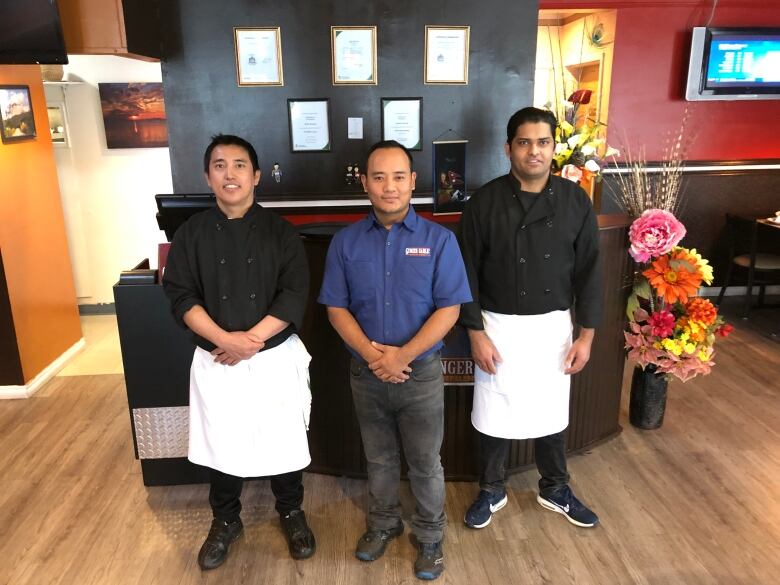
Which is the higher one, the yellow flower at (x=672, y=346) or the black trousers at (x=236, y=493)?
the yellow flower at (x=672, y=346)

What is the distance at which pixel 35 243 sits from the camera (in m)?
4.17

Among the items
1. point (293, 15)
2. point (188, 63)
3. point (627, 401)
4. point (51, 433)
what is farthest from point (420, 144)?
point (51, 433)

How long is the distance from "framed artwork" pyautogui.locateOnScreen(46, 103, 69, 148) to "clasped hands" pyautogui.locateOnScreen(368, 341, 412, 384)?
14.5 feet

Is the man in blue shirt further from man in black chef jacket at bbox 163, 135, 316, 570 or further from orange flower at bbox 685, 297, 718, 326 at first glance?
orange flower at bbox 685, 297, 718, 326

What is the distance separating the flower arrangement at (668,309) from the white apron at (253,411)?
1.65 metres

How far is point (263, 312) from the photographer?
2.17 m

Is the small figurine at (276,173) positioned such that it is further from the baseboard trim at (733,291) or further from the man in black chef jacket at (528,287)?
the baseboard trim at (733,291)

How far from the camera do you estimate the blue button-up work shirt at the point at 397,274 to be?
2049 millimetres

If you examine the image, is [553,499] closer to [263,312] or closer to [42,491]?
[263,312]

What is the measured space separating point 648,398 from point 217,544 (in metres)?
2.31

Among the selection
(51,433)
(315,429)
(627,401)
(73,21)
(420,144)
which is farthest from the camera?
(420,144)

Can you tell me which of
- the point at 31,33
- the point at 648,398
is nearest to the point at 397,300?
the point at 648,398

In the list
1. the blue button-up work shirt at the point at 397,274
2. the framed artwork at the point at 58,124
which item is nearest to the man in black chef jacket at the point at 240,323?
the blue button-up work shirt at the point at 397,274

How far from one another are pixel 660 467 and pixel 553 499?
720 mm
